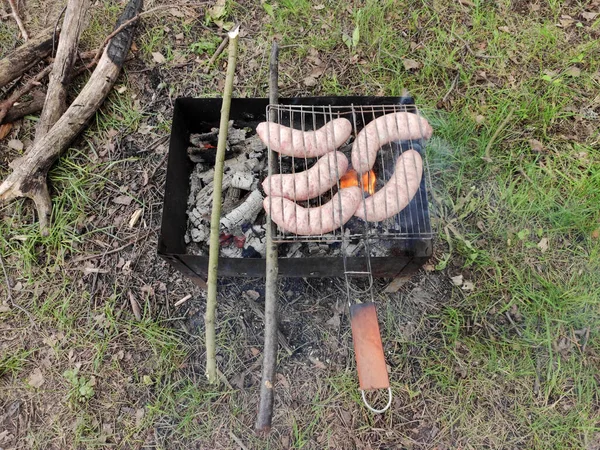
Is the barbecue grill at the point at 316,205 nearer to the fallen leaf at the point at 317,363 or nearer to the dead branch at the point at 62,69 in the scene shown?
the fallen leaf at the point at 317,363

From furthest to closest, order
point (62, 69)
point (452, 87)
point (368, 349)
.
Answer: point (452, 87) → point (62, 69) → point (368, 349)

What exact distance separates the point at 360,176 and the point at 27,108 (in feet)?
10.4

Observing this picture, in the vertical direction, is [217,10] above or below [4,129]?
above

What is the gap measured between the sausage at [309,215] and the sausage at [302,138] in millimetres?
351

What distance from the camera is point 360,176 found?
240cm

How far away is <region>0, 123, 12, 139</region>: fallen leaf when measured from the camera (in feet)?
11.5

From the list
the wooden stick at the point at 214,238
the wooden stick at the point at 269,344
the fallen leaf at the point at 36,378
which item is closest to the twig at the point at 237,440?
the wooden stick at the point at 269,344

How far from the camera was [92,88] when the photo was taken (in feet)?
11.3

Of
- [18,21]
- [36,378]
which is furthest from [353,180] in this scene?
[18,21]

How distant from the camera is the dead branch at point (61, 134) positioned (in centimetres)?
309

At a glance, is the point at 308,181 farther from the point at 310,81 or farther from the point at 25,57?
the point at 25,57

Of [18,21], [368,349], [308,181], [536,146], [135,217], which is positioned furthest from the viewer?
[18,21]

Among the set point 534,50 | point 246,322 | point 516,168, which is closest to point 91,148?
point 246,322

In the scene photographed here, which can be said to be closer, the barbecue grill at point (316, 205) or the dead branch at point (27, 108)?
the barbecue grill at point (316, 205)
